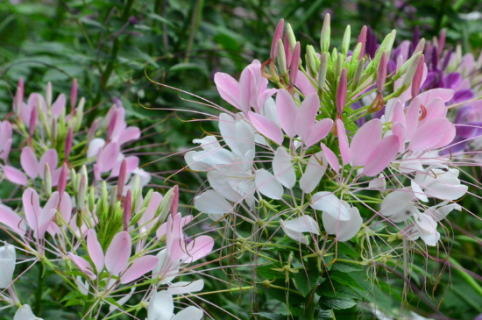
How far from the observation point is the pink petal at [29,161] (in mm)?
927

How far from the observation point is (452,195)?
0.65 m

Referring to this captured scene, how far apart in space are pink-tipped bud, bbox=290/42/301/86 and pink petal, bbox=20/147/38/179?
534mm

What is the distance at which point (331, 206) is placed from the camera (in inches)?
23.1

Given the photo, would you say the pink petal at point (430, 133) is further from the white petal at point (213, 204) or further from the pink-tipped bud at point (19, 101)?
the pink-tipped bud at point (19, 101)

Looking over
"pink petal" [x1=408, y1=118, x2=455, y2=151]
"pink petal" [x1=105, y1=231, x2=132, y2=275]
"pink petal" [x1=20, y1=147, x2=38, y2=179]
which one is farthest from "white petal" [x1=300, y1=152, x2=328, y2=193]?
"pink petal" [x1=20, y1=147, x2=38, y2=179]

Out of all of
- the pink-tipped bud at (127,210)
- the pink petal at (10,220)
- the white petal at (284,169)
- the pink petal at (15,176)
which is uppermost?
the white petal at (284,169)

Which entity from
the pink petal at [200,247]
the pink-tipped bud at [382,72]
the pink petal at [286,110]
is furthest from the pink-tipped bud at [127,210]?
the pink-tipped bud at [382,72]

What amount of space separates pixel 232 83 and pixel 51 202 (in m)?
0.28

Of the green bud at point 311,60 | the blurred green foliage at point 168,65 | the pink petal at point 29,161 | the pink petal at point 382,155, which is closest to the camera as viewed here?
the pink petal at point 382,155

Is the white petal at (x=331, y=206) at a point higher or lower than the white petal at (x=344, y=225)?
higher

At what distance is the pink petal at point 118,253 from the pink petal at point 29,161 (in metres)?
0.38

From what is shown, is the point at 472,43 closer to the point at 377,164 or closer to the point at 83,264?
the point at 377,164

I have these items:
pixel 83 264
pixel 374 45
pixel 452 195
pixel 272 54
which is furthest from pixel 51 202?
pixel 374 45

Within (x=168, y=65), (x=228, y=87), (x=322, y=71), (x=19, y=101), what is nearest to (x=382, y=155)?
(x=322, y=71)
